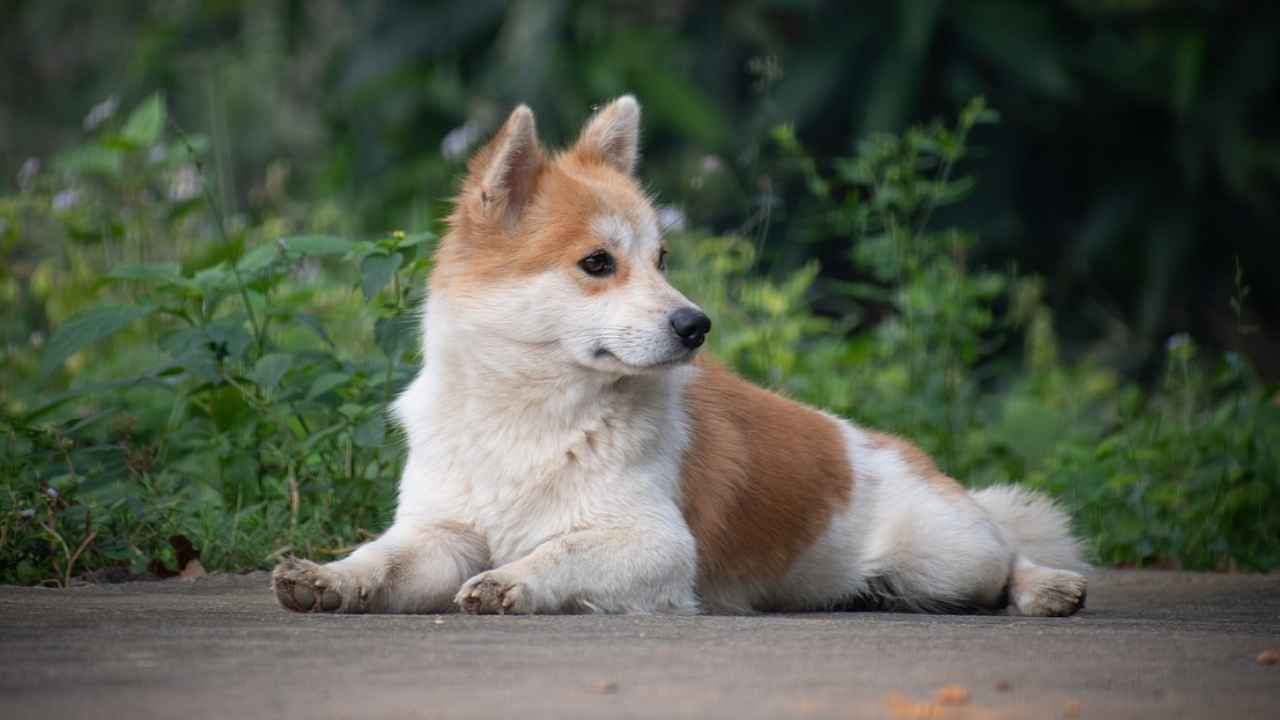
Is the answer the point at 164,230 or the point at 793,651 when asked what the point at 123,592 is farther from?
the point at 164,230

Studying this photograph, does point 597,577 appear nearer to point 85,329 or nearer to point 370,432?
point 370,432

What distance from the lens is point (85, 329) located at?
16.0ft

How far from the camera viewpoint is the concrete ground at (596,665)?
8.71 feet

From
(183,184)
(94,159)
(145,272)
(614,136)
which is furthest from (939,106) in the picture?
(145,272)

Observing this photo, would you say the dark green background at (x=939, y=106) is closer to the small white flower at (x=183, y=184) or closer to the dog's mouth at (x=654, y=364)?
the small white flower at (x=183, y=184)

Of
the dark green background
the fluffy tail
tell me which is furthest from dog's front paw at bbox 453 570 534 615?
the dark green background

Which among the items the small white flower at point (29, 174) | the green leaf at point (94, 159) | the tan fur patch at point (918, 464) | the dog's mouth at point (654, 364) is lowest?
the tan fur patch at point (918, 464)

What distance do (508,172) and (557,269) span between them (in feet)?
0.98

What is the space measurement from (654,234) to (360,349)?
242cm

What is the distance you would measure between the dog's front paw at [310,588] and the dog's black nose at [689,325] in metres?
0.98

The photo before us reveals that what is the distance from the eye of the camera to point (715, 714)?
260cm

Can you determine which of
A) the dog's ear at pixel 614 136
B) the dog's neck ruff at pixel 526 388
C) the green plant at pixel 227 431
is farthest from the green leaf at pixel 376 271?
the dog's ear at pixel 614 136

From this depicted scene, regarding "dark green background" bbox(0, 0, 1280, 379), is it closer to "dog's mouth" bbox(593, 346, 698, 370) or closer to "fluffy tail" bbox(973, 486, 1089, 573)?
"fluffy tail" bbox(973, 486, 1089, 573)

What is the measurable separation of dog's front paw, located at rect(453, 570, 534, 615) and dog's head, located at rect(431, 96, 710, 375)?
0.65 m
